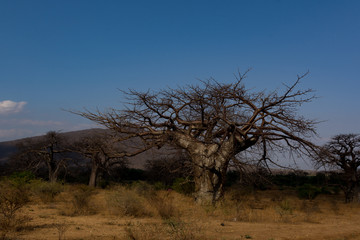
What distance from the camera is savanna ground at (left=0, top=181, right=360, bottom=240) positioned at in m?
6.52

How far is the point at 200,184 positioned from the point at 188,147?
4.79 feet

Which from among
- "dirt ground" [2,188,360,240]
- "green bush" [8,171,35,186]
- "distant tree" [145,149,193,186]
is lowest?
"dirt ground" [2,188,360,240]

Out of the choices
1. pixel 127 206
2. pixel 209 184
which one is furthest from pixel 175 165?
pixel 127 206

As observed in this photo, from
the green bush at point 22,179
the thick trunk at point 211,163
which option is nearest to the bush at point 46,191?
the green bush at point 22,179

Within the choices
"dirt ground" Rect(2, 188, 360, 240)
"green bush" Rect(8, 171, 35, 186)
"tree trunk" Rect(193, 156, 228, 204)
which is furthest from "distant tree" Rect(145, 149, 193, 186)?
"green bush" Rect(8, 171, 35, 186)

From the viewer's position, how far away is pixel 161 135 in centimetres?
1209

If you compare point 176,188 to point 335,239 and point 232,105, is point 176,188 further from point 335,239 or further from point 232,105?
point 335,239

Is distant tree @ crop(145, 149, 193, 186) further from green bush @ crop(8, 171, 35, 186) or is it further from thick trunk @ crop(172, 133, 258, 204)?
green bush @ crop(8, 171, 35, 186)

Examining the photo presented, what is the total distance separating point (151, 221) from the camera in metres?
8.57

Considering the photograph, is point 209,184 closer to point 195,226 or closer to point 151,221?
point 151,221

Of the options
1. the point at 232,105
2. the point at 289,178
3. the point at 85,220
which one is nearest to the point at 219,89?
the point at 232,105

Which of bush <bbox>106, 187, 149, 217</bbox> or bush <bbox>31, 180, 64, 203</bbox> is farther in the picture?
bush <bbox>31, 180, 64, 203</bbox>

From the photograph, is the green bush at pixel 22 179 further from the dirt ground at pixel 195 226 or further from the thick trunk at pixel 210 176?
the thick trunk at pixel 210 176

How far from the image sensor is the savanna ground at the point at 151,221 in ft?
21.4
